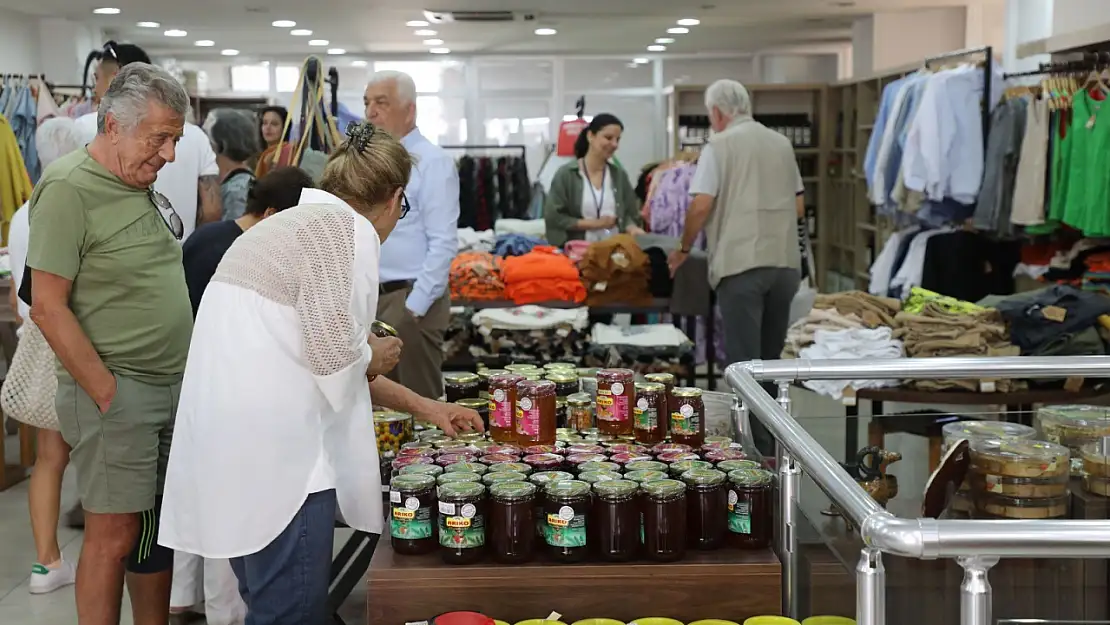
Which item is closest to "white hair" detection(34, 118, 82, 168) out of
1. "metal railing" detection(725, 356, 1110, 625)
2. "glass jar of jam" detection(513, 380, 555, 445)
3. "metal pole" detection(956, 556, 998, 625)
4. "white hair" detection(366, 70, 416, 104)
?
"white hair" detection(366, 70, 416, 104)

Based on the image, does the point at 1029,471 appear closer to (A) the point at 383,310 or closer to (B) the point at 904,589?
(B) the point at 904,589

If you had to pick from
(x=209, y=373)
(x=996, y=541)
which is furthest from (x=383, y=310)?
(x=996, y=541)

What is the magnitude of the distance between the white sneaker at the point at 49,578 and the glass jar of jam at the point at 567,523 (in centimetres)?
243

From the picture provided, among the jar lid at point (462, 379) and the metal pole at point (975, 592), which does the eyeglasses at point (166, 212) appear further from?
the metal pole at point (975, 592)

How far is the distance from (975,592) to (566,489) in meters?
1.09

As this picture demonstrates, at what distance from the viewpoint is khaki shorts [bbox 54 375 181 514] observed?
9.28 feet

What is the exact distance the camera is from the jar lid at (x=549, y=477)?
2.47 m

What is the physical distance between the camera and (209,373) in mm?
2262

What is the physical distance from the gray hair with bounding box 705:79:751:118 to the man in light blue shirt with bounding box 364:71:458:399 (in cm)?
175

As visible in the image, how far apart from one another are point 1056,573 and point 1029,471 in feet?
1.69

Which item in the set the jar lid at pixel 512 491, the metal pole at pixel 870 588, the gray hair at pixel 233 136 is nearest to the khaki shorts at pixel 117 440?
the jar lid at pixel 512 491

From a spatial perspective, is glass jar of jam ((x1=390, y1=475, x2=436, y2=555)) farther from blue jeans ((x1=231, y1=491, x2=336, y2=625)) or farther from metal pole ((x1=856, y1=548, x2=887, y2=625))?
metal pole ((x1=856, y1=548, x2=887, y2=625))

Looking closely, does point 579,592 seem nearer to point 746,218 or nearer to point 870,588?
point 870,588

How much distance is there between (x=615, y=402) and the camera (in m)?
2.94
